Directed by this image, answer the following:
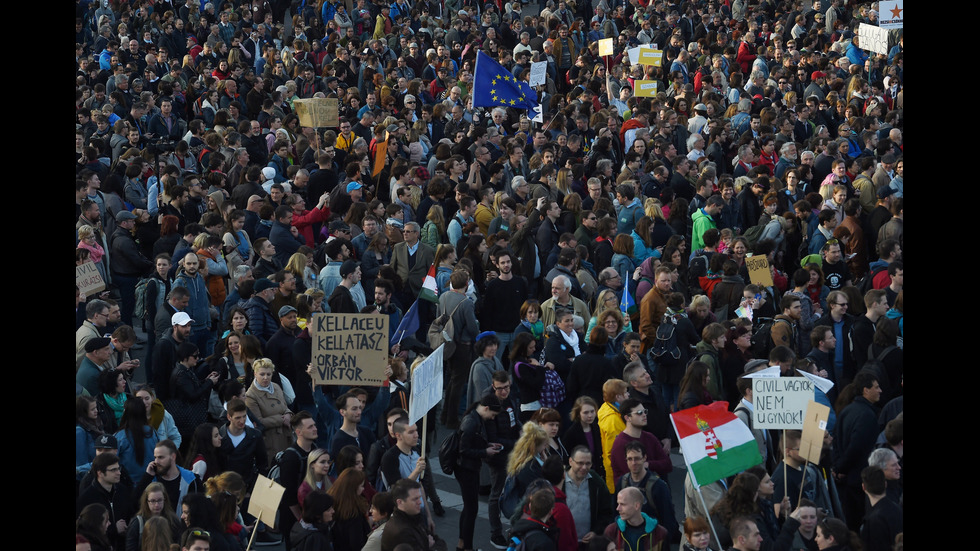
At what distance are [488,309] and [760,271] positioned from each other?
9.08 feet

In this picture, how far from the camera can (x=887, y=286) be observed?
12.3 metres

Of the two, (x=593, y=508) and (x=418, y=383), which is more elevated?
(x=418, y=383)

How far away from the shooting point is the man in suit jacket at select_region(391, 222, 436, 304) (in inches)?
520

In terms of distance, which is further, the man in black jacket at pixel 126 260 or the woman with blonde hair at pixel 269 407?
the man in black jacket at pixel 126 260

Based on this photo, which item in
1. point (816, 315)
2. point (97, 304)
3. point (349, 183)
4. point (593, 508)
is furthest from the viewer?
point (349, 183)

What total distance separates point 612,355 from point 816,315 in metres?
2.39

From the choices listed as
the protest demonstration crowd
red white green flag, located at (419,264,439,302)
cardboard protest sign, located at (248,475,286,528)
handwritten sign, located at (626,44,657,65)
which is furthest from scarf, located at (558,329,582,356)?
handwritten sign, located at (626,44,657,65)

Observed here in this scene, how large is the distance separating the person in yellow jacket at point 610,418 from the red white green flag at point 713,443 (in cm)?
93

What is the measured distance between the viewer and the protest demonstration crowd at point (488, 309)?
860 cm

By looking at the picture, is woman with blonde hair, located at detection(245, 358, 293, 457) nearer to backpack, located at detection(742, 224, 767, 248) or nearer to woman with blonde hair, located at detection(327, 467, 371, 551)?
woman with blonde hair, located at detection(327, 467, 371, 551)

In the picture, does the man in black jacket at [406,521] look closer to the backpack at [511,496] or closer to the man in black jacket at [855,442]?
the backpack at [511,496]

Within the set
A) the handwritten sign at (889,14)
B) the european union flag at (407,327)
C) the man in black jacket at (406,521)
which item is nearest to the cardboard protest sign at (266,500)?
the man in black jacket at (406,521)

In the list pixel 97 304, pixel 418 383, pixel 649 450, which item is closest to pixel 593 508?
pixel 649 450

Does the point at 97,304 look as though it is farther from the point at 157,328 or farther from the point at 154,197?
the point at 154,197
